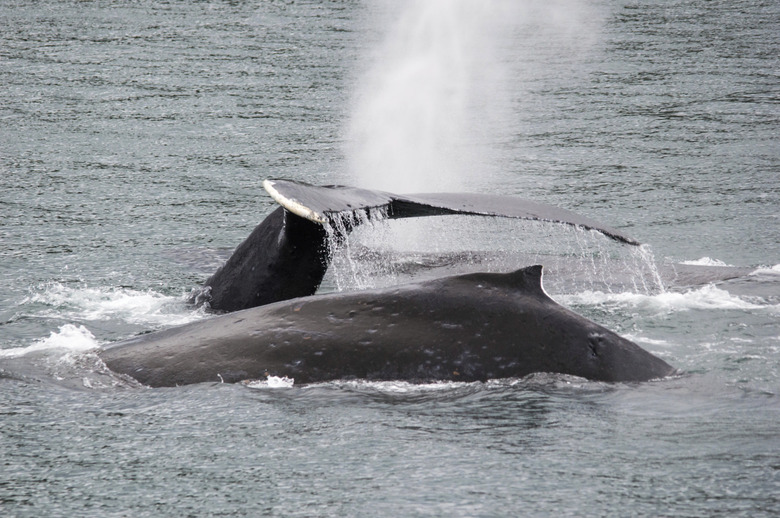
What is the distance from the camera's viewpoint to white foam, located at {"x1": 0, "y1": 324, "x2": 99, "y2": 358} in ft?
21.2

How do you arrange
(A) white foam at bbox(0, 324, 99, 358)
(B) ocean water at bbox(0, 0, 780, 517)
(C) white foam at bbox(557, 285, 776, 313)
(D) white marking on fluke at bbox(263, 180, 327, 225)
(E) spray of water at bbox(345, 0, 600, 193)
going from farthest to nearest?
(E) spray of water at bbox(345, 0, 600, 193) → (C) white foam at bbox(557, 285, 776, 313) → (A) white foam at bbox(0, 324, 99, 358) → (D) white marking on fluke at bbox(263, 180, 327, 225) → (B) ocean water at bbox(0, 0, 780, 517)

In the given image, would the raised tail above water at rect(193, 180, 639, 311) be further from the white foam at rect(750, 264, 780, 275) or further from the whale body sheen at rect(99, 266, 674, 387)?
the white foam at rect(750, 264, 780, 275)

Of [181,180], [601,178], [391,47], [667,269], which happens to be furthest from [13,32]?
[667,269]

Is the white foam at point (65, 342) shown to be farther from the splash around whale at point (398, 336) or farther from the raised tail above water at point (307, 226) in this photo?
the raised tail above water at point (307, 226)

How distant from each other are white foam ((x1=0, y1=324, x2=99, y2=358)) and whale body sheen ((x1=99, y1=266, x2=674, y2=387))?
0.85 meters

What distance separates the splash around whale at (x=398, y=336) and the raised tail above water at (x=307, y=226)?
0.01m

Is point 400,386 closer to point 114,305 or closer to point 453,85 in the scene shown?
point 114,305

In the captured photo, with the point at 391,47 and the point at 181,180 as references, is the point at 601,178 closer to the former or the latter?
the point at 181,180

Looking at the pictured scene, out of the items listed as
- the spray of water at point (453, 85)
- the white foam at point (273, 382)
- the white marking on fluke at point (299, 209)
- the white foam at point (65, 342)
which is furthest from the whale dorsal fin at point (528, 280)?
the spray of water at point (453, 85)

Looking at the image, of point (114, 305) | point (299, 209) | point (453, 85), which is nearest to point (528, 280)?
point (299, 209)

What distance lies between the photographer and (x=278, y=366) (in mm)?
5547

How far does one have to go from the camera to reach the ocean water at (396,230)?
4715 mm

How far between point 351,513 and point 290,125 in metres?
11.1

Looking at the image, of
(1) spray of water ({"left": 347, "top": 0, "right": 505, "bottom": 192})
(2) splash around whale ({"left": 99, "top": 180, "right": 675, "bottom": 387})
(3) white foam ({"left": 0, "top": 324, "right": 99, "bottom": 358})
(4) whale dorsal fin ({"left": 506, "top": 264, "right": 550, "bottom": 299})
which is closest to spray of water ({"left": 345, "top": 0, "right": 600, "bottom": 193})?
(1) spray of water ({"left": 347, "top": 0, "right": 505, "bottom": 192})
